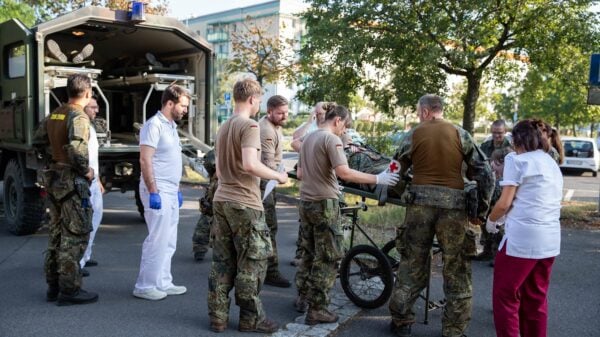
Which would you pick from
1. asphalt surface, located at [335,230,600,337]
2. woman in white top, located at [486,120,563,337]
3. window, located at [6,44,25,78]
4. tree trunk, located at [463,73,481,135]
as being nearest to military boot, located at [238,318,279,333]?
asphalt surface, located at [335,230,600,337]

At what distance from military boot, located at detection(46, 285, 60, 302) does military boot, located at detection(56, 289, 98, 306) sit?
0.15m

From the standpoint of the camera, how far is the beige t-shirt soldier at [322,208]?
473 cm

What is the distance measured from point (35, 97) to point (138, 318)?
408cm

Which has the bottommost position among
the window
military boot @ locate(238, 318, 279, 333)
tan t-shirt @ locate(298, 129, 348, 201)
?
military boot @ locate(238, 318, 279, 333)

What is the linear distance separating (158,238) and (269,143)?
140 centimetres

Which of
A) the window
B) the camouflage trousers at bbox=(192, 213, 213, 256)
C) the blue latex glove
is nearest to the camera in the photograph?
the blue latex glove

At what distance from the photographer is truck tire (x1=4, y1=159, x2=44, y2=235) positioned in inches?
317

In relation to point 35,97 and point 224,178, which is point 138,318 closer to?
point 224,178

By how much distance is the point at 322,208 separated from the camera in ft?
15.6

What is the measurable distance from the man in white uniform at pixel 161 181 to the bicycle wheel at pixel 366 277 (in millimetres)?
1657

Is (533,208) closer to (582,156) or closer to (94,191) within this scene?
(94,191)

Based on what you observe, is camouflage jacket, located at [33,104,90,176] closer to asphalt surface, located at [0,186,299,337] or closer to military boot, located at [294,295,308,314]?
asphalt surface, located at [0,186,299,337]

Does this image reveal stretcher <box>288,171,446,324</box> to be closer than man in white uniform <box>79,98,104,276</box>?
Yes

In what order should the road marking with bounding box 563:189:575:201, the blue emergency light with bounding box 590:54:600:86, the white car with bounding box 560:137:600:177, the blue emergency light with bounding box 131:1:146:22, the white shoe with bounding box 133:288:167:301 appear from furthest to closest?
the white car with bounding box 560:137:600:177
the road marking with bounding box 563:189:575:201
the blue emergency light with bounding box 590:54:600:86
the blue emergency light with bounding box 131:1:146:22
the white shoe with bounding box 133:288:167:301
